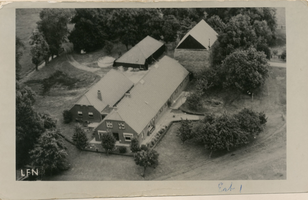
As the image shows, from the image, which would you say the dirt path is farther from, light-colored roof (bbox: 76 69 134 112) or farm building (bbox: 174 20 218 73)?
farm building (bbox: 174 20 218 73)

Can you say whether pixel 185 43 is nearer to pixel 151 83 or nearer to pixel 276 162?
pixel 151 83

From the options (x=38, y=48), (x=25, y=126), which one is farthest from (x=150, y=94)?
(x=38, y=48)

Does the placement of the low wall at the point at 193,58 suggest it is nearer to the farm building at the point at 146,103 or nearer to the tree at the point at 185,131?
the farm building at the point at 146,103

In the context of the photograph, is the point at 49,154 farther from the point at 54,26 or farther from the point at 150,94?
the point at 54,26

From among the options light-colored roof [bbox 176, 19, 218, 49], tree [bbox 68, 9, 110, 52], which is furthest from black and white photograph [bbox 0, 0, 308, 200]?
light-colored roof [bbox 176, 19, 218, 49]

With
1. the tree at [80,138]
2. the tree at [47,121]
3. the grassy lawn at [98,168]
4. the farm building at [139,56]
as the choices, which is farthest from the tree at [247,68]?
the tree at [47,121]
